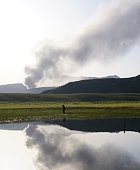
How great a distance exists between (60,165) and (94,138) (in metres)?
12.4

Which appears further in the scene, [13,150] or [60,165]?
[13,150]

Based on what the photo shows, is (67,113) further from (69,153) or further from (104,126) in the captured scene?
(69,153)

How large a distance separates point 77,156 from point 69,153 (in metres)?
1.49

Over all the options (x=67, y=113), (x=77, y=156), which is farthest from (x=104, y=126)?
(x=67, y=113)

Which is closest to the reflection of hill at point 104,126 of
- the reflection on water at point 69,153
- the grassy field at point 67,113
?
the reflection on water at point 69,153

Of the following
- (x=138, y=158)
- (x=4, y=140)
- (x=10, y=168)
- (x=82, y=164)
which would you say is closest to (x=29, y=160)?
(x=10, y=168)

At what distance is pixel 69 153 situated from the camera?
2356 centimetres

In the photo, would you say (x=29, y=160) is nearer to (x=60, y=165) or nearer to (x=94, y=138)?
(x=60, y=165)

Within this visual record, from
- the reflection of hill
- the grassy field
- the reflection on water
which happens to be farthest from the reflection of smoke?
the grassy field

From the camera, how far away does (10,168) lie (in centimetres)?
1883

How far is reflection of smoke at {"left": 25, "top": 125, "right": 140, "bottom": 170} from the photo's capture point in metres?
19.0

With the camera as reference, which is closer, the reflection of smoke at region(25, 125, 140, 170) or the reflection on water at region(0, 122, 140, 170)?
the reflection of smoke at region(25, 125, 140, 170)

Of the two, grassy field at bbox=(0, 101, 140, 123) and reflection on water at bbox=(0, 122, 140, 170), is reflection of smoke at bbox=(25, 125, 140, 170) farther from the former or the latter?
grassy field at bbox=(0, 101, 140, 123)

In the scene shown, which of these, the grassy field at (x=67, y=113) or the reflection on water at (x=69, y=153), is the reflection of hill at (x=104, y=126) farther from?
the grassy field at (x=67, y=113)
